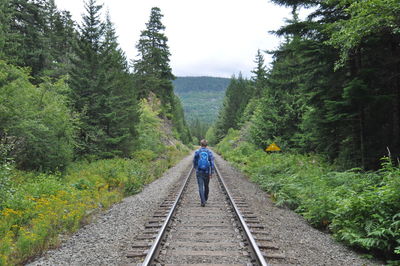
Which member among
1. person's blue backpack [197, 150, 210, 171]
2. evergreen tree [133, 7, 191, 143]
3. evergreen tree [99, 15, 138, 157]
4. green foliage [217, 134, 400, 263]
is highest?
evergreen tree [133, 7, 191, 143]

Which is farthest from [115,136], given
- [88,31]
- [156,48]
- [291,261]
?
[156,48]

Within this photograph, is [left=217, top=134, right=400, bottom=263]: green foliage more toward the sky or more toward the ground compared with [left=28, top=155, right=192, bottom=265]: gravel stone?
more toward the sky

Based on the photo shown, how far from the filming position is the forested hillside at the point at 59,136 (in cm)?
691

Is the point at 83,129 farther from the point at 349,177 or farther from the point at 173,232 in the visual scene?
the point at 349,177

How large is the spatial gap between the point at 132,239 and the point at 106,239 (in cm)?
62

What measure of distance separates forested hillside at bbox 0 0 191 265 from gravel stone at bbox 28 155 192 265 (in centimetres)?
42

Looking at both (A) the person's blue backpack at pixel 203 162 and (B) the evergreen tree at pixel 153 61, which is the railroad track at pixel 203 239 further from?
(B) the evergreen tree at pixel 153 61

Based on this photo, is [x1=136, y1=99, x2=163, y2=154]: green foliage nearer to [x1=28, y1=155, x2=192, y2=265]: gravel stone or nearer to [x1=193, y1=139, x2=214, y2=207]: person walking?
[x1=193, y1=139, x2=214, y2=207]: person walking

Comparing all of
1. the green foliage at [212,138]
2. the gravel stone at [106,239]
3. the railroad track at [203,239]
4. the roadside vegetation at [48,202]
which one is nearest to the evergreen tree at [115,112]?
the roadside vegetation at [48,202]

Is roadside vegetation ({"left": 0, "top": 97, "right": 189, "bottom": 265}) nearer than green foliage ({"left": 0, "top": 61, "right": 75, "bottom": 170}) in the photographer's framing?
Yes

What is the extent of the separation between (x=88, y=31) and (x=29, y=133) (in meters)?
10.8

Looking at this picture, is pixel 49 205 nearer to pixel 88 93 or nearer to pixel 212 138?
pixel 88 93

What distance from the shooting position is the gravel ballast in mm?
4773

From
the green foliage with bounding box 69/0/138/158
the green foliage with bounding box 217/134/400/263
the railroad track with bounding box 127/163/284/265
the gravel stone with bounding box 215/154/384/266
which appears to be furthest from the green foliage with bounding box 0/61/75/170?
the green foliage with bounding box 217/134/400/263
